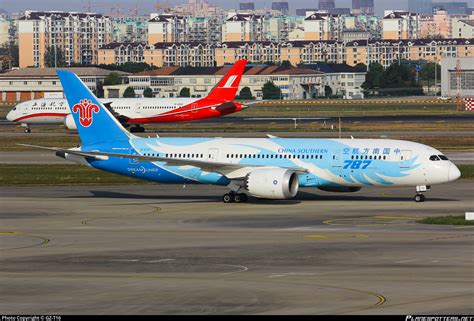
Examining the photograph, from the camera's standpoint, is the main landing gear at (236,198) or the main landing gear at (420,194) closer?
the main landing gear at (420,194)

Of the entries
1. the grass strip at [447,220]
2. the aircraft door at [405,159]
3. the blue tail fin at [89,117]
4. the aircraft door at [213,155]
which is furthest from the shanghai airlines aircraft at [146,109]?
the grass strip at [447,220]

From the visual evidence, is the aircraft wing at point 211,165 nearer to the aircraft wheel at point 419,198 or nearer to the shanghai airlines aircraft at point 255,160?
the shanghai airlines aircraft at point 255,160

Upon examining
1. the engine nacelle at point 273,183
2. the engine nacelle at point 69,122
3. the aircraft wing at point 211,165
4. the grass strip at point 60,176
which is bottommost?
the grass strip at point 60,176

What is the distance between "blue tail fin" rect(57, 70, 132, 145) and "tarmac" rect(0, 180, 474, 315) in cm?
358

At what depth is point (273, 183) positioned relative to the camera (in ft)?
186

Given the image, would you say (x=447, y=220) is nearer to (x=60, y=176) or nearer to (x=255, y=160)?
(x=255, y=160)

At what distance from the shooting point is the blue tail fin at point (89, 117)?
61625 mm

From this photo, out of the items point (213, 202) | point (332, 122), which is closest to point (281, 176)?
point (213, 202)

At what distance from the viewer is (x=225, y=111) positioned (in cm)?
12531

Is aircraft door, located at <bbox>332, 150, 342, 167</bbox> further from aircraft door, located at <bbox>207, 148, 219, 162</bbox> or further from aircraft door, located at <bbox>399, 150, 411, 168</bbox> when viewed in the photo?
aircraft door, located at <bbox>207, 148, 219, 162</bbox>

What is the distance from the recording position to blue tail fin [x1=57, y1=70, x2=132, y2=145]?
61625 millimetres

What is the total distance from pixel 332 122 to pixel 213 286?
361 feet
